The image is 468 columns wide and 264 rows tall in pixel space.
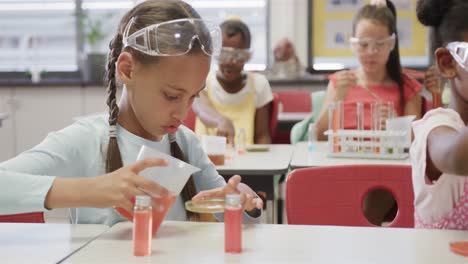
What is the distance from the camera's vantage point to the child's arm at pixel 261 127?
3832mm

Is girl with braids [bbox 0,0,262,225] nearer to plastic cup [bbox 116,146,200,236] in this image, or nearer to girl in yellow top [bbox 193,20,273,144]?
plastic cup [bbox 116,146,200,236]

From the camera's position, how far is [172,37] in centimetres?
139

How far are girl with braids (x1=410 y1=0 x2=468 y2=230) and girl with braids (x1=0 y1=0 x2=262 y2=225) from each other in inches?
14.1

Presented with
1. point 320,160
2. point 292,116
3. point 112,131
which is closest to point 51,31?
point 292,116

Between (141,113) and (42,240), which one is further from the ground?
(141,113)

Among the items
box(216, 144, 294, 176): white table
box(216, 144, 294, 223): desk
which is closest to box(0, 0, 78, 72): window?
box(216, 144, 294, 176): white table

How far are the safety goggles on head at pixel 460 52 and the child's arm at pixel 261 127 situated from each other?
2512 millimetres

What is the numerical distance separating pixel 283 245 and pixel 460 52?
530 millimetres

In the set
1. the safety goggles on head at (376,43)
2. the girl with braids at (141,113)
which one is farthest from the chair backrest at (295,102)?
the girl with braids at (141,113)

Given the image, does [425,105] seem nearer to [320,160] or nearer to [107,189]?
[320,160]

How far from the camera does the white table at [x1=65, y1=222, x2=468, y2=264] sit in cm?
105

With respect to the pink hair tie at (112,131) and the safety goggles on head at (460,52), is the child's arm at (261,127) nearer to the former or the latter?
the pink hair tie at (112,131)

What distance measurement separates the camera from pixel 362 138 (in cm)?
275

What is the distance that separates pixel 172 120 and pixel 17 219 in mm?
584
